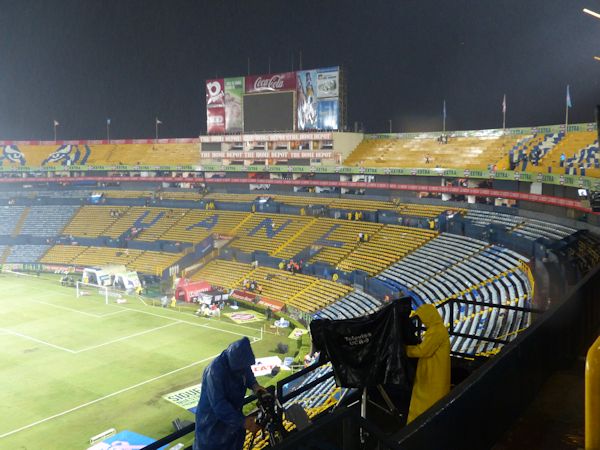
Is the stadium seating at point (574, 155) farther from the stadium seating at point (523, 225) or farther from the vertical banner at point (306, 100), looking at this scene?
the vertical banner at point (306, 100)

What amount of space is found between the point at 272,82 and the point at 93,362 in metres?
29.1

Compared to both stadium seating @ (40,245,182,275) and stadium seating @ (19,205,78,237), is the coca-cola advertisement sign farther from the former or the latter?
stadium seating @ (19,205,78,237)

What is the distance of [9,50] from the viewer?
72.3 metres

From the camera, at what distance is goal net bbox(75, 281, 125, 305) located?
43531mm

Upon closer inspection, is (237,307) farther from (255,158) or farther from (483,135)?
(483,135)

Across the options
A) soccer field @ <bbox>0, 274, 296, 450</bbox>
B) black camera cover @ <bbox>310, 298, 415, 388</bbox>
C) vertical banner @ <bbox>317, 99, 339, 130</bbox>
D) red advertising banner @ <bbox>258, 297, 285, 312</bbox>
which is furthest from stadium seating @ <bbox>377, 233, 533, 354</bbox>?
vertical banner @ <bbox>317, 99, 339, 130</bbox>

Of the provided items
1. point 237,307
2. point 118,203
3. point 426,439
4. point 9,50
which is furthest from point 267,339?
point 9,50

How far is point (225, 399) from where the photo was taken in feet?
18.9

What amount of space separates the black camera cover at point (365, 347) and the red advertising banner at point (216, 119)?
48.3 metres

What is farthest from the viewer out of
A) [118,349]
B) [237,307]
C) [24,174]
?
[24,174]

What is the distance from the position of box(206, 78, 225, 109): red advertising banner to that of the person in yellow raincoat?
4816 cm

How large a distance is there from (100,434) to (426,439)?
A: 19539 mm

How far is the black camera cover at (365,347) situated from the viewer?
21.2 ft

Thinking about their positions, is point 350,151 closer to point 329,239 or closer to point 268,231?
point 268,231
